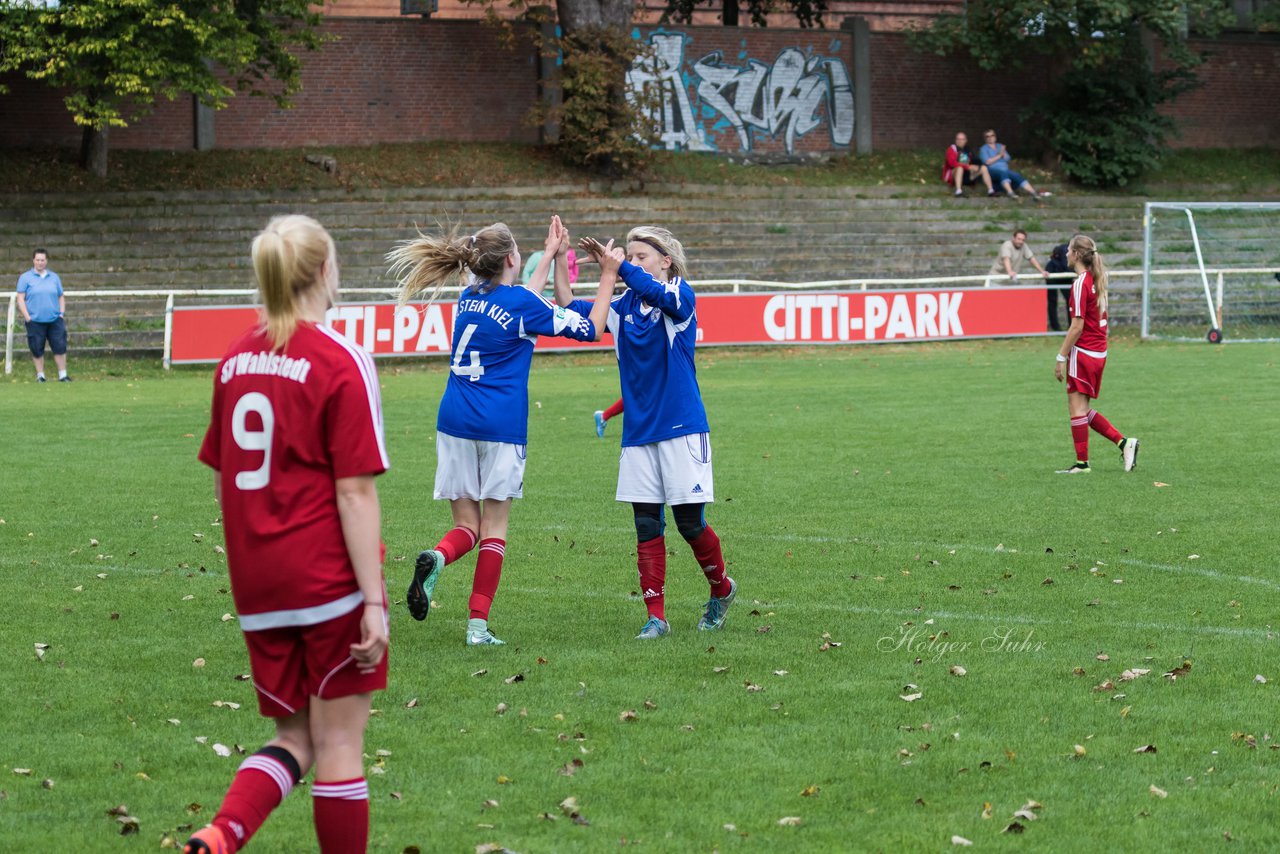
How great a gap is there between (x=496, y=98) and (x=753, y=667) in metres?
35.1

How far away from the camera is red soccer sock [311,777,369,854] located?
13.1ft

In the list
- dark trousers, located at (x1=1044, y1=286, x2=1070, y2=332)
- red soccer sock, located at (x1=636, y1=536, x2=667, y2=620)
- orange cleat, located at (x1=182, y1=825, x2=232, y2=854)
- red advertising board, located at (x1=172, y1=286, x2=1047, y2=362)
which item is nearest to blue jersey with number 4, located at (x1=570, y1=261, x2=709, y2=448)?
red soccer sock, located at (x1=636, y1=536, x2=667, y2=620)

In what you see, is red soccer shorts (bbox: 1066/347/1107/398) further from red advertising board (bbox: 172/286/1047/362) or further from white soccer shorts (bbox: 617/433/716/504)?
red advertising board (bbox: 172/286/1047/362)

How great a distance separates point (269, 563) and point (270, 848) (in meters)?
1.31

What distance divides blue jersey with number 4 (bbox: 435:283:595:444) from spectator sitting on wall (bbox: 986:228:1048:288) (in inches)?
896

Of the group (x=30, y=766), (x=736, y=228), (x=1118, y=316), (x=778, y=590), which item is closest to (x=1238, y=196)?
(x=1118, y=316)

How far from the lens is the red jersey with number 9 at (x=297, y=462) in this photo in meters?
3.87

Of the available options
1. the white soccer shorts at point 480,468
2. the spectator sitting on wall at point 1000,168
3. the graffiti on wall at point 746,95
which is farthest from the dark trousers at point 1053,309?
the white soccer shorts at point 480,468

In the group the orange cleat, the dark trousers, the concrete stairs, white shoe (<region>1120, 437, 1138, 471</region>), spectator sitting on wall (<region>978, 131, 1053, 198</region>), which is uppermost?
spectator sitting on wall (<region>978, 131, 1053, 198</region>)

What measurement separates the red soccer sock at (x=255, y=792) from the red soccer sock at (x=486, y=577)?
11.0 ft

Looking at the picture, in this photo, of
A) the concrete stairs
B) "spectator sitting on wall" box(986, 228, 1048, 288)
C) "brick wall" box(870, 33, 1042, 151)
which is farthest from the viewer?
"brick wall" box(870, 33, 1042, 151)

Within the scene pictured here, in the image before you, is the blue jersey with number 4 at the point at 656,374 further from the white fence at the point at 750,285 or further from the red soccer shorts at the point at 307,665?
the white fence at the point at 750,285

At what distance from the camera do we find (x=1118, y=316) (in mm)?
32438

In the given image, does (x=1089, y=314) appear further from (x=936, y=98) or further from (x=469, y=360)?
(x=936, y=98)
